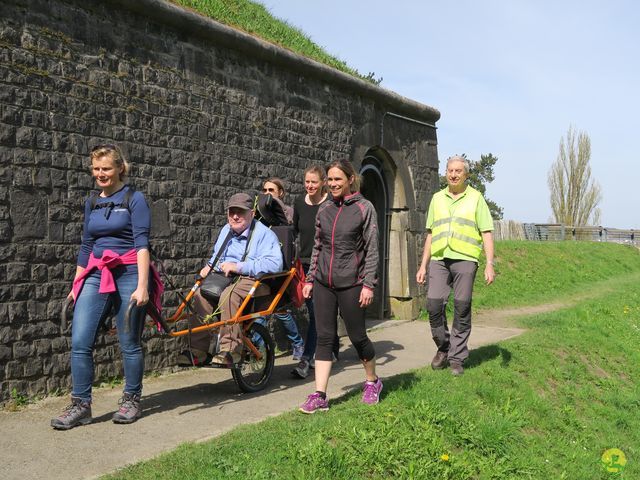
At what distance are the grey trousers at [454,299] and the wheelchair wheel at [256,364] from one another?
1.66 m

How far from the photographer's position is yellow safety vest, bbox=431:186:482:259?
24.4ft

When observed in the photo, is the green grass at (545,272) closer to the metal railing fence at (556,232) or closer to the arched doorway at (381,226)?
the arched doorway at (381,226)

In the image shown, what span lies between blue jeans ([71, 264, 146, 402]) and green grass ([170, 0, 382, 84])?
4247 millimetres

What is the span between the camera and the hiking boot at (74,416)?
5516 millimetres

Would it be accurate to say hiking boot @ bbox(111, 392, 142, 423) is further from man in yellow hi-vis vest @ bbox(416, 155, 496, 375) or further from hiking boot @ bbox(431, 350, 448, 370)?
hiking boot @ bbox(431, 350, 448, 370)

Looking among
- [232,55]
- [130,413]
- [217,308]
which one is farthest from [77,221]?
[232,55]

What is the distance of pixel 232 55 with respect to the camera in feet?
29.5

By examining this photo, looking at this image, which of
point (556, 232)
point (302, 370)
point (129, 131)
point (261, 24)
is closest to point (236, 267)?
point (302, 370)

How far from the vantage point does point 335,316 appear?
6098 millimetres

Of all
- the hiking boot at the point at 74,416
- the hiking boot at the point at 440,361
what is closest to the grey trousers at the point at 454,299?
the hiking boot at the point at 440,361

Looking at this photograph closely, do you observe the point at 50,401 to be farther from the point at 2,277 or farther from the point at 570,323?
the point at 570,323

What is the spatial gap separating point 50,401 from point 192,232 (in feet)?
8.16

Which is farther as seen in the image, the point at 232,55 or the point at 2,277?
the point at 232,55

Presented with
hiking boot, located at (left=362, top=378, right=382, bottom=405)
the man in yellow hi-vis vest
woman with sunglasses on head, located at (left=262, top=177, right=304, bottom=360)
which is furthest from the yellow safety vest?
hiking boot, located at (left=362, top=378, right=382, bottom=405)
